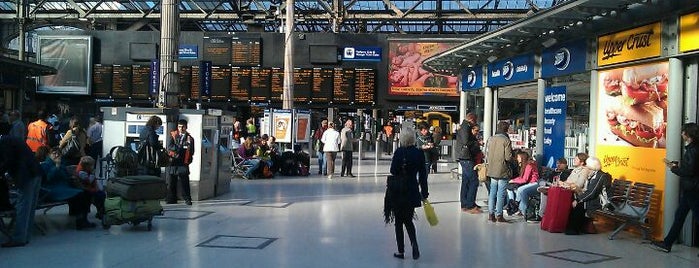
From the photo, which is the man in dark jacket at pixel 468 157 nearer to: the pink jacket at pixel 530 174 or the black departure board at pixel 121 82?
the pink jacket at pixel 530 174

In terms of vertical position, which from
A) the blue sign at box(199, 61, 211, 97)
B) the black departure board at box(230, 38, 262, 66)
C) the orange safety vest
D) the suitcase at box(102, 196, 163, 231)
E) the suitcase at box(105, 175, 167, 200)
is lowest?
the suitcase at box(102, 196, 163, 231)

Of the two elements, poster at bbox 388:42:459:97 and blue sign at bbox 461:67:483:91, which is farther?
poster at bbox 388:42:459:97

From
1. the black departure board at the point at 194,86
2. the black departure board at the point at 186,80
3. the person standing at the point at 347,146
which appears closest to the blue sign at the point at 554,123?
the person standing at the point at 347,146

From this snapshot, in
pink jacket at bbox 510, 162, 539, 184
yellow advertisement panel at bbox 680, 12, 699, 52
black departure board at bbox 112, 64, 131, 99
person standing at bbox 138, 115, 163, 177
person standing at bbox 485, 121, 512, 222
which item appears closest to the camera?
yellow advertisement panel at bbox 680, 12, 699, 52

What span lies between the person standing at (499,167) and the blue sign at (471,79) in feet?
18.3

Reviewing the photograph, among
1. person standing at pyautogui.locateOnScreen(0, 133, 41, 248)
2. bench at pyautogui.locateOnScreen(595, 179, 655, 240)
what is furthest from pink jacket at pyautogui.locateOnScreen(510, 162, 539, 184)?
person standing at pyautogui.locateOnScreen(0, 133, 41, 248)


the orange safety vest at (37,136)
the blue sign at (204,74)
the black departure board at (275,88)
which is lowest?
the orange safety vest at (37,136)

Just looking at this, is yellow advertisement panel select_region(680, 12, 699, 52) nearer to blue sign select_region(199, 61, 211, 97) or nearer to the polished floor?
the polished floor

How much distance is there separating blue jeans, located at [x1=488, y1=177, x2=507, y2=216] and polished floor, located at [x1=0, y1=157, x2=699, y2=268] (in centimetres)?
26

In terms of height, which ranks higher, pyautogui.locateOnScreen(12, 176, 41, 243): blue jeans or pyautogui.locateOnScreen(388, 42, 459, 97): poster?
pyautogui.locateOnScreen(388, 42, 459, 97): poster

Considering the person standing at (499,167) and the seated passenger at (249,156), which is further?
the seated passenger at (249,156)

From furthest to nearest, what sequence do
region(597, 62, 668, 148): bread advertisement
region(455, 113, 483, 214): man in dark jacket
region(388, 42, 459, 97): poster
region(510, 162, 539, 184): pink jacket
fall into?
region(388, 42, 459, 97): poster
region(455, 113, 483, 214): man in dark jacket
region(510, 162, 539, 184): pink jacket
region(597, 62, 668, 148): bread advertisement

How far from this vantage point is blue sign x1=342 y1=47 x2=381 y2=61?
2770cm

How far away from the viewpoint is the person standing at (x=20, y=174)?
751 centimetres
